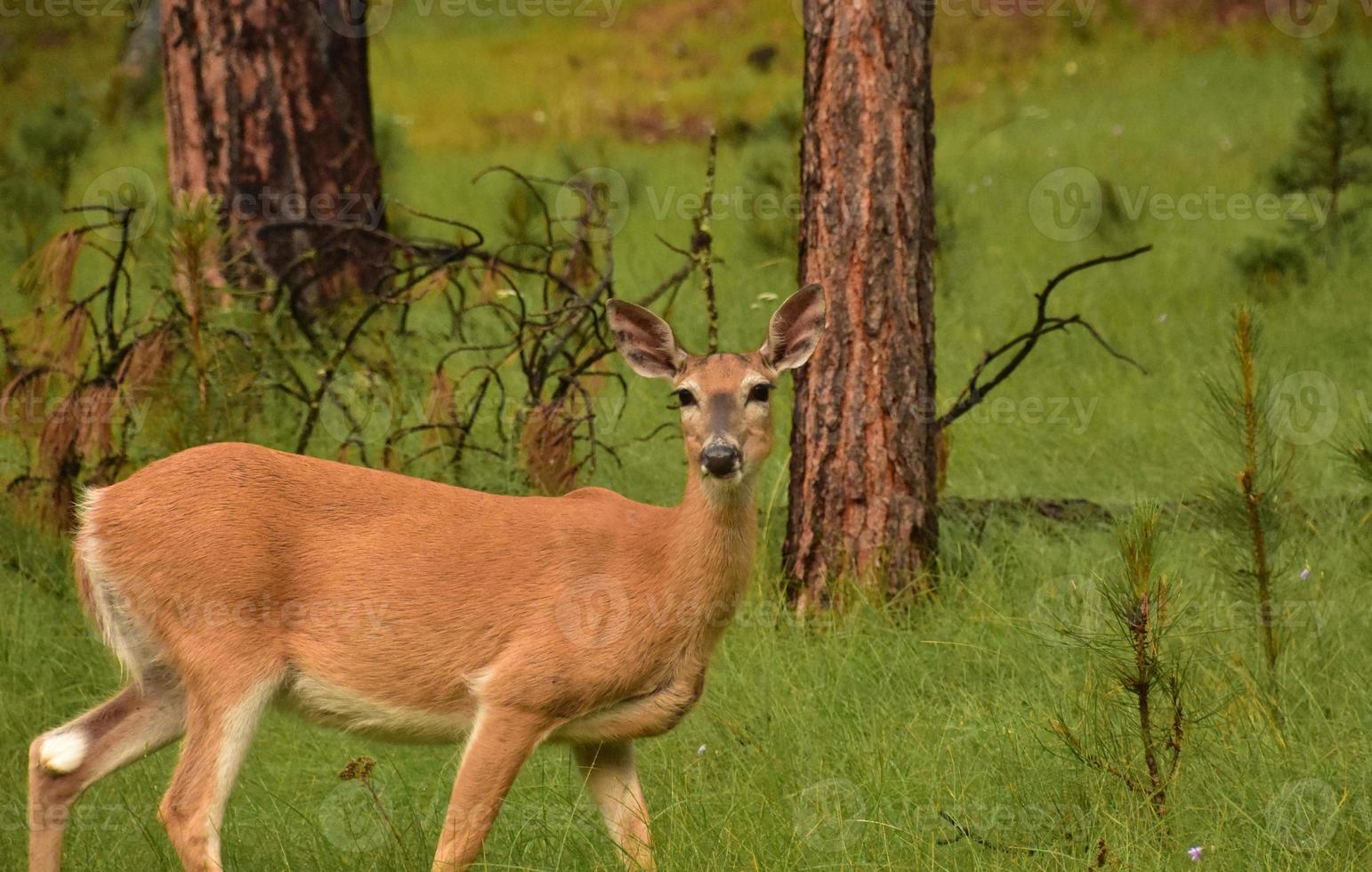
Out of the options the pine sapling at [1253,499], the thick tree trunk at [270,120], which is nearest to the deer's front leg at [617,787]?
the pine sapling at [1253,499]

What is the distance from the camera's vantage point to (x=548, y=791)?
468 centimetres

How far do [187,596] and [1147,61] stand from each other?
15214 mm

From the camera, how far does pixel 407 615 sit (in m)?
4.23

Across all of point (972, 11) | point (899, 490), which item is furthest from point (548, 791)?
point (972, 11)

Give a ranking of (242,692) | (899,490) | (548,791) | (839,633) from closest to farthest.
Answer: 1. (242,692)
2. (548,791)
3. (839,633)
4. (899,490)

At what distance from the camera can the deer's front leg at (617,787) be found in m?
4.29

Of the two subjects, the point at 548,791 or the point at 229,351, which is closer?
the point at 548,791

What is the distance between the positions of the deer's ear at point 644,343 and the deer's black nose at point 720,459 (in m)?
0.57

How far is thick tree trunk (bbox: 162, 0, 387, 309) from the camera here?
25.6 ft

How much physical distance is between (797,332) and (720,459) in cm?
73

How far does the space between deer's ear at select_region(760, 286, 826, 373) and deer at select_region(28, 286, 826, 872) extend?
22 cm

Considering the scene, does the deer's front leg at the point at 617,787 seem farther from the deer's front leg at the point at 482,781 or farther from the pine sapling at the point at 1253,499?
the pine sapling at the point at 1253,499

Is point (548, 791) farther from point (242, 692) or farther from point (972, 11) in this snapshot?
point (972, 11)

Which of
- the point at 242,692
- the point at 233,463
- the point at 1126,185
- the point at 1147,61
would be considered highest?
the point at 1147,61
